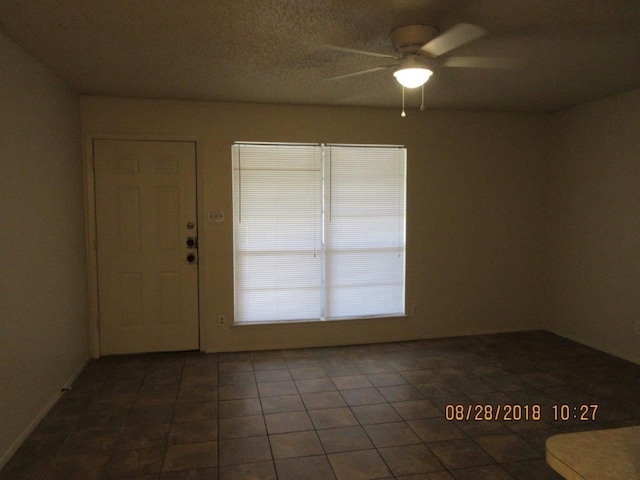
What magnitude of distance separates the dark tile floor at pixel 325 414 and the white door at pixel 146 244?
288 millimetres

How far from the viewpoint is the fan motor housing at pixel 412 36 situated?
8.11 ft

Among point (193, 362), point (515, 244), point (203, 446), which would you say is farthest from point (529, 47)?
point (193, 362)

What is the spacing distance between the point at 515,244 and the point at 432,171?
1.30 m

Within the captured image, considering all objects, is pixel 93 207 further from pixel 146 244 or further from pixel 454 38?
pixel 454 38

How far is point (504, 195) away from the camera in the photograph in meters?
4.98

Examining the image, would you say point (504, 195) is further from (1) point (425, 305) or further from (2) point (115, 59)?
(2) point (115, 59)

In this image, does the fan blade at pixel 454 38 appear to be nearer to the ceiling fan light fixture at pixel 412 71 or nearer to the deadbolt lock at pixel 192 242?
the ceiling fan light fixture at pixel 412 71

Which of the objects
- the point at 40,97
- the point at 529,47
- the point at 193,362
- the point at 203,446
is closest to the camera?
the point at 203,446

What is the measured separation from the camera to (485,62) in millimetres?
3158

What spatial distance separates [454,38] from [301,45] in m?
0.93

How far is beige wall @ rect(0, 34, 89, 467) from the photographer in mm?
2555

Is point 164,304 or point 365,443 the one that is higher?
point 164,304

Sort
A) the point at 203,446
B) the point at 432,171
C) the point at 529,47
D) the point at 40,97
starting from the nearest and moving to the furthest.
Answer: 1. the point at 203,446
2. the point at 529,47
3. the point at 40,97
4. the point at 432,171

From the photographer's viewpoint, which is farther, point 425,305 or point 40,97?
point 425,305
